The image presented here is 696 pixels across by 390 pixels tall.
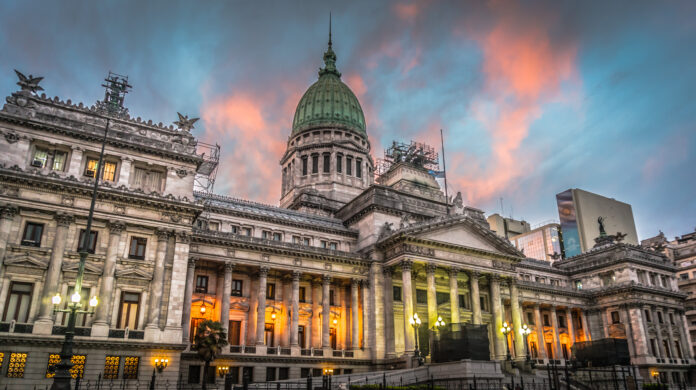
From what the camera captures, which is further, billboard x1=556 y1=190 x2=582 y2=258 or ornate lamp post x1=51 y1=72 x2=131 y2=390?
billboard x1=556 y1=190 x2=582 y2=258

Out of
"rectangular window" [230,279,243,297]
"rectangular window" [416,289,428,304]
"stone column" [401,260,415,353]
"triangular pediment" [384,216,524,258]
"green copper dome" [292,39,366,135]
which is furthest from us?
"green copper dome" [292,39,366,135]

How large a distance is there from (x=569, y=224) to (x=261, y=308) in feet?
239

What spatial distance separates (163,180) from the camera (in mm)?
43062

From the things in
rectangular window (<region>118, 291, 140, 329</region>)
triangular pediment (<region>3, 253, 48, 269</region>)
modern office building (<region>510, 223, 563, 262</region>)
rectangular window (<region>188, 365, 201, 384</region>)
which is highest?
modern office building (<region>510, 223, 563, 262</region>)

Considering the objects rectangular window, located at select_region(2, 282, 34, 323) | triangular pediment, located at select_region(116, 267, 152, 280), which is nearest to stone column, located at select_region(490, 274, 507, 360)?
triangular pediment, located at select_region(116, 267, 152, 280)

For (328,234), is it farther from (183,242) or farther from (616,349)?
(616,349)

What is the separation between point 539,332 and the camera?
68875 mm

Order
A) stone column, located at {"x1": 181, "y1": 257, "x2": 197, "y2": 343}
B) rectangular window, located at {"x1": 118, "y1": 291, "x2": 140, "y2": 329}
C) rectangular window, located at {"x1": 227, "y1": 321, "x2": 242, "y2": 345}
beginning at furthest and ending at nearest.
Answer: rectangular window, located at {"x1": 227, "y1": 321, "x2": 242, "y2": 345} → stone column, located at {"x1": 181, "y1": 257, "x2": 197, "y2": 343} → rectangular window, located at {"x1": 118, "y1": 291, "x2": 140, "y2": 329}

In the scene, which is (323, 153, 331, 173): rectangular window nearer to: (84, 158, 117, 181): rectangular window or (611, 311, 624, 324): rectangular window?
(84, 158, 117, 181): rectangular window

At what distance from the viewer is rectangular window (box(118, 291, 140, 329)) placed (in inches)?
1503

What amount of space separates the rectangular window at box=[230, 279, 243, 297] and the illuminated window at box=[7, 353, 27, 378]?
19324mm

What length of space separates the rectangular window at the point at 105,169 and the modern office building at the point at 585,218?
83.7 metres

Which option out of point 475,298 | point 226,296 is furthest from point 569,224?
point 226,296

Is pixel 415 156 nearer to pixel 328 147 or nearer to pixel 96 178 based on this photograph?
pixel 328 147
